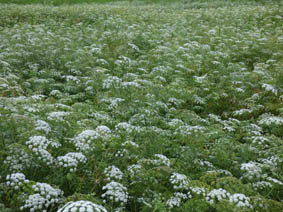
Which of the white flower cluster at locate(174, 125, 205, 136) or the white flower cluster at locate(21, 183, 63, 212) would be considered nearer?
the white flower cluster at locate(21, 183, 63, 212)

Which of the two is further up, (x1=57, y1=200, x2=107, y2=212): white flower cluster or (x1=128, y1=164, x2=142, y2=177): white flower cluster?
(x1=57, y1=200, x2=107, y2=212): white flower cluster

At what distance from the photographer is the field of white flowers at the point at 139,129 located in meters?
3.99

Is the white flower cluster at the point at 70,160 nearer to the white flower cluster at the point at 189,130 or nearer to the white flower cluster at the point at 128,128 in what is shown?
the white flower cluster at the point at 128,128

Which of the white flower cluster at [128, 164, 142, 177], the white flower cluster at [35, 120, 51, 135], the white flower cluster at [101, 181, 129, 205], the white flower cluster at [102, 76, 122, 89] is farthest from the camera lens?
the white flower cluster at [102, 76, 122, 89]

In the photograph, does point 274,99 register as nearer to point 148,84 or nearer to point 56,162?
point 148,84

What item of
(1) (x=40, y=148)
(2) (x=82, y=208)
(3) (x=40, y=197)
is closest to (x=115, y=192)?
(3) (x=40, y=197)

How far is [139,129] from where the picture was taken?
5.25 m

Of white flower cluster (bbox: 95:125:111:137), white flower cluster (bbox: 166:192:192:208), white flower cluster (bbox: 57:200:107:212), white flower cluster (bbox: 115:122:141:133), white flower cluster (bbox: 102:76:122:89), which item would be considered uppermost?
white flower cluster (bbox: 57:200:107:212)

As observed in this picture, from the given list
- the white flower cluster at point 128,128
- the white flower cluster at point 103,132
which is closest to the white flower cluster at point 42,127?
the white flower cluster at point 103,132

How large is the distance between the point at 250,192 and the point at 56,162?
2904 mm

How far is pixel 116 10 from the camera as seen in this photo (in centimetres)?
2095

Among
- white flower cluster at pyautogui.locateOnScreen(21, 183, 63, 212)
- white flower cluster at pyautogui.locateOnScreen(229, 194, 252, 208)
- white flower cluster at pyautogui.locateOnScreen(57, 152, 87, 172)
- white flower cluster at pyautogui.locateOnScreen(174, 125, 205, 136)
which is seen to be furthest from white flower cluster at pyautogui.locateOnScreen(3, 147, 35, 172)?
white flower cluster at pyautogui.locateOnScreen(229, 194, 252, 208)

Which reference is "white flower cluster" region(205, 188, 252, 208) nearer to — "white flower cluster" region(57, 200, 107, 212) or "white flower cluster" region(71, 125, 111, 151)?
"white flower cluster" region(57, 200, 107, 212)

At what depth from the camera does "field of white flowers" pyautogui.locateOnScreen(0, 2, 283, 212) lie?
3.99 meters
